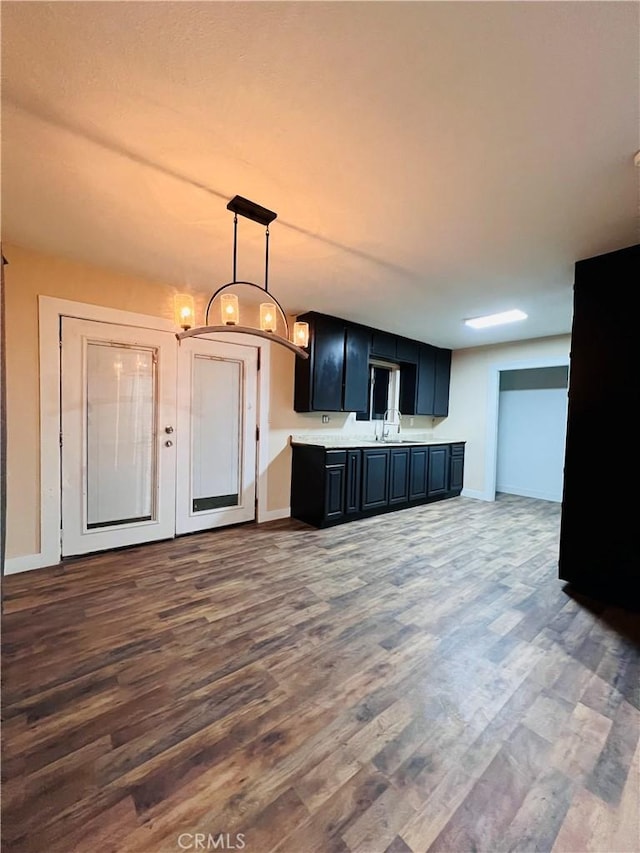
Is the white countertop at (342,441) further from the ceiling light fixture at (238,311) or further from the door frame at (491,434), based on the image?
the ceiling light fixture at (238,311)

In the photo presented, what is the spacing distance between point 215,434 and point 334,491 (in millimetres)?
1475

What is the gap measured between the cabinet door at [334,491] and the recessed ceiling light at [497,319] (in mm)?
2402

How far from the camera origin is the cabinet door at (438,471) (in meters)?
5.12

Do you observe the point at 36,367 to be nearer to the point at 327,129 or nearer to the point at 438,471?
the point at 327,129

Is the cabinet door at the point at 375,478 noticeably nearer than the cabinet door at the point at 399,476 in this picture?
Yes

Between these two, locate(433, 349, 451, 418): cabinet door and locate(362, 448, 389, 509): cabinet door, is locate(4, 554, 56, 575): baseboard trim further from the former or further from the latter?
locate(433, 349, 451, 418): cabinet door

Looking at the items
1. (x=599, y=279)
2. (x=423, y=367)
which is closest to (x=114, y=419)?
(x=599, y=279)

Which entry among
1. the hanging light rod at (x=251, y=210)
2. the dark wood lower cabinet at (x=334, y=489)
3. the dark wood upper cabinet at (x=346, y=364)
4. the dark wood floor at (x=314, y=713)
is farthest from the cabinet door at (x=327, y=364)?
the dark wood floor at (x=314, y=713)

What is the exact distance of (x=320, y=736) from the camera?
1.36 m

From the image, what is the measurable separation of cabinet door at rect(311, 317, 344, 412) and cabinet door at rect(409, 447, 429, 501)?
1.40 metres

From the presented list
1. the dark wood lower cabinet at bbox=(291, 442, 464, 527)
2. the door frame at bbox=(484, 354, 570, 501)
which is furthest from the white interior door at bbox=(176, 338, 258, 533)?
the door frame at bbox=(484, 354, 570, 501)

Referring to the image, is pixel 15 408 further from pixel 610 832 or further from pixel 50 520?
pixel 610 832

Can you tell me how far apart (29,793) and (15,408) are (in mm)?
2423

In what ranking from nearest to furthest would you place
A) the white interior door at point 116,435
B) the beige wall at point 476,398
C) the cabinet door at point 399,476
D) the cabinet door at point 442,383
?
the white interior door at point 116,435
the cabinet door at point 399,476
the beige wall at point 476,398
the cabinet door at point 442,383
